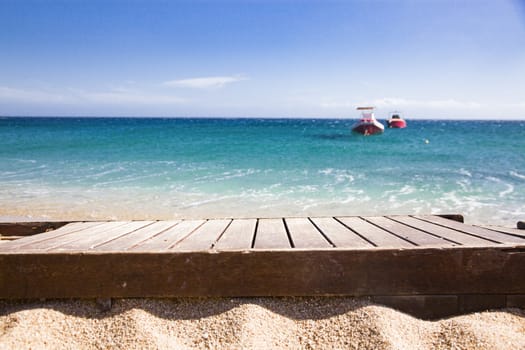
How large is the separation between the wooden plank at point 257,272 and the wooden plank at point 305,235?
0.16m

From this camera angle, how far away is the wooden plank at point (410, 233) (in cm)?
216

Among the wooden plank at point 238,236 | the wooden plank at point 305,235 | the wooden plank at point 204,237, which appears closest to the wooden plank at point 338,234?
the wooden plank at point 305,235

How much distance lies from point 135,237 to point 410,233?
77.7 inches

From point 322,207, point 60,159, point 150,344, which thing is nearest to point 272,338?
point 150,344

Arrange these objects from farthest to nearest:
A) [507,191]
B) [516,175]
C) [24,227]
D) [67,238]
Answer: [516,175] < [507,191] < [24,227] < [67,238]

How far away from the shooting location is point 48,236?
253 centimetres

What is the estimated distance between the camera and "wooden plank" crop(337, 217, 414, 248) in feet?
7.08

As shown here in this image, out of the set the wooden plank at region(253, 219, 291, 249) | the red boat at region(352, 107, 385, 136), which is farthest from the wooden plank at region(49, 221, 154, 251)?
the red boat at region(352, 107, 385, 136)

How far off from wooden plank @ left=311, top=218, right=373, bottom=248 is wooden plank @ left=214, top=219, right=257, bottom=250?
1.79ft

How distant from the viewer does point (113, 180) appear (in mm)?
11234

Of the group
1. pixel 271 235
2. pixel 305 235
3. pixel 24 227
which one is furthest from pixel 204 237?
pixel 24 227

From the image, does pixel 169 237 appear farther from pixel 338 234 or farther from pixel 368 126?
pixel 368 126

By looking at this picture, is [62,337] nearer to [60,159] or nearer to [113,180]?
[113,180]

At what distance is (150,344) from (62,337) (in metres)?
0.50
